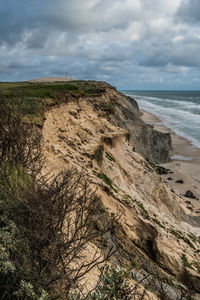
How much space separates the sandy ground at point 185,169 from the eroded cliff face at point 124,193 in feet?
17.8

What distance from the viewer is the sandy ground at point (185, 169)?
21619 millimetres

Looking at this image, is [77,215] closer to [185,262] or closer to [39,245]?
[39,245]

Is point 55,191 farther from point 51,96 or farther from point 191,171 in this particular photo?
point 191,171

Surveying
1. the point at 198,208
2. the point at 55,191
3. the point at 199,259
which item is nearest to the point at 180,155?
the point at 198,208

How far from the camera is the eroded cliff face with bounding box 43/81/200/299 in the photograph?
26.3ft

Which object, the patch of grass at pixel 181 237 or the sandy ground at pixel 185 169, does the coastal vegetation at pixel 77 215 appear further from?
the sandy ground at pixel 185 169

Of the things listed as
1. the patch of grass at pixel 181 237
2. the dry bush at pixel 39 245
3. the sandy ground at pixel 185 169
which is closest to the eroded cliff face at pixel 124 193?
the patch of grass at pixel 181 237

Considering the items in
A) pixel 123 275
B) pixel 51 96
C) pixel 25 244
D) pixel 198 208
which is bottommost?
pixel 198 208

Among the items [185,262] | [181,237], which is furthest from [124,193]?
[185,262]

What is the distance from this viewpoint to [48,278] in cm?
398

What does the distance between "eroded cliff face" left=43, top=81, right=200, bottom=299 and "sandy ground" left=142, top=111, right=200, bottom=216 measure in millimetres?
5418

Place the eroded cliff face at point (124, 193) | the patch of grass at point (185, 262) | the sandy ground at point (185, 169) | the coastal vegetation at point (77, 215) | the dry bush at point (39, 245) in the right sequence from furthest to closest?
the sandy ground at point (185, 169), the patch of grass at point (185, 262), the eroded cliff face at point (124, 193), the coastal vegetation at point (77, 215), the dry bush at point (39, 245)

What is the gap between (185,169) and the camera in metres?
27.6

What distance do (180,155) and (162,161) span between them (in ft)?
13.8
